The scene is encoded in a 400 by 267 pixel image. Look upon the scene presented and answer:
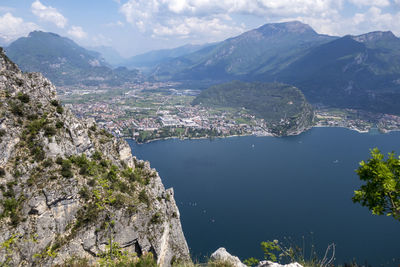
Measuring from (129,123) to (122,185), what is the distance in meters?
101

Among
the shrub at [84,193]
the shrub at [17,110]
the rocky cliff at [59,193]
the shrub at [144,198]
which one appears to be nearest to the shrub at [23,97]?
the rocky cliff at [59,193]

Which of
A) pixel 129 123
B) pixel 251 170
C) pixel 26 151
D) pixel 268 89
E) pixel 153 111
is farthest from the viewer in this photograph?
pixel 268 89

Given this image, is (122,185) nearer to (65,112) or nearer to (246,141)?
(65,112)

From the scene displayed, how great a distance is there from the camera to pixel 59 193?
45.8 feet

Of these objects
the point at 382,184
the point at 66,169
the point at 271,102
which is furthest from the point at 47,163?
the point at 271,102

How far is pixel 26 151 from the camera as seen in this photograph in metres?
15.0

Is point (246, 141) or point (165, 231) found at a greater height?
point (165, 231)

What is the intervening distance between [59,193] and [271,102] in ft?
509

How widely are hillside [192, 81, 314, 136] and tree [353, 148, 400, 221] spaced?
103470 mm

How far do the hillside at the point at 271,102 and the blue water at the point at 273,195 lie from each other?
23.7m

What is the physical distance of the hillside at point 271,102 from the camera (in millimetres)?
119444

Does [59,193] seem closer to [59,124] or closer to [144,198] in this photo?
[59,124]

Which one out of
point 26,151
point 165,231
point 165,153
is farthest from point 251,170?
point 26,151

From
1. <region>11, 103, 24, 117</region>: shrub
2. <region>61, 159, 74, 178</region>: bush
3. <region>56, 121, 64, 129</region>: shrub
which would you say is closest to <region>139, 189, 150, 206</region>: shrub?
<region>61, 159, 74, 178</region>: bush
